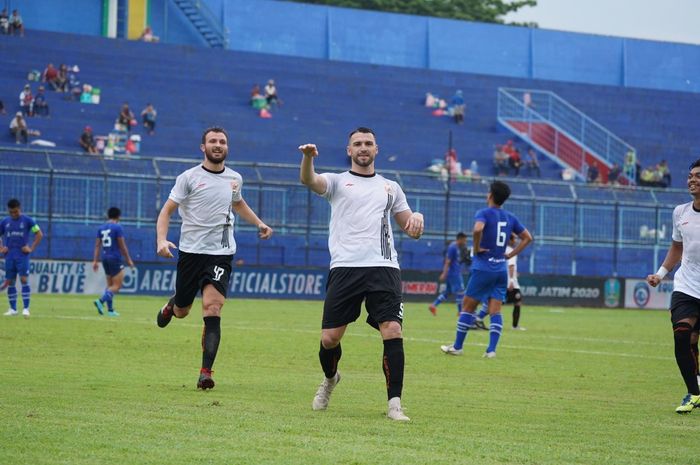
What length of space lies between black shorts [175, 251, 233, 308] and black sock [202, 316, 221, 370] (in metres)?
0.31

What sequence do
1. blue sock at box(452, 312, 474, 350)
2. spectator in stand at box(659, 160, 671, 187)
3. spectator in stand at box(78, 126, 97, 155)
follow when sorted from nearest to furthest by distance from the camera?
1. blue sock at box(452, 312, 474, 350)
2. spectator in stand at box(78, 126, 97, 155)
3. spectator in stand at box(659, 160, 671, 187)

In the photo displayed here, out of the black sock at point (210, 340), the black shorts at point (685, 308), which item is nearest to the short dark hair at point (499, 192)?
the black shorts at point (685, 308)

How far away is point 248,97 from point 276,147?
13.2ft

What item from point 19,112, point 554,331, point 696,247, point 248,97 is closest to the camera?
point 696,247

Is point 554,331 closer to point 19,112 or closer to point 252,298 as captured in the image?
point 252,298

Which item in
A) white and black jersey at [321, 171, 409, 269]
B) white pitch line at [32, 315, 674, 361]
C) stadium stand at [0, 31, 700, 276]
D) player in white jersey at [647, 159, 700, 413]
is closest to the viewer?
white and black jersey at [321, 171, 409, 269]

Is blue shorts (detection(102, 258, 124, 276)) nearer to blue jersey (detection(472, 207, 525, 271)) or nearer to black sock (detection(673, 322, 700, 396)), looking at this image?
blue jersey (detection(472, 207, 525, 271))

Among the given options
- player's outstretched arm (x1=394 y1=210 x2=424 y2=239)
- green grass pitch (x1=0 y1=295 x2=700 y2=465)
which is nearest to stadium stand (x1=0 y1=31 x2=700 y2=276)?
green grass pitch (x1=0 y1=295 x2=700 y2=465)

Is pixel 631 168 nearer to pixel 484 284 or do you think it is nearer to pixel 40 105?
pixel 40 105

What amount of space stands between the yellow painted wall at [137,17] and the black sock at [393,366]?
153ft

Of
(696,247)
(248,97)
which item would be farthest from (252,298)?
(696,247)

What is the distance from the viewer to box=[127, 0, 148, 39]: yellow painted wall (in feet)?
180

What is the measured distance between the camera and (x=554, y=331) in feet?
84.4

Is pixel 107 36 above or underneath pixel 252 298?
above
